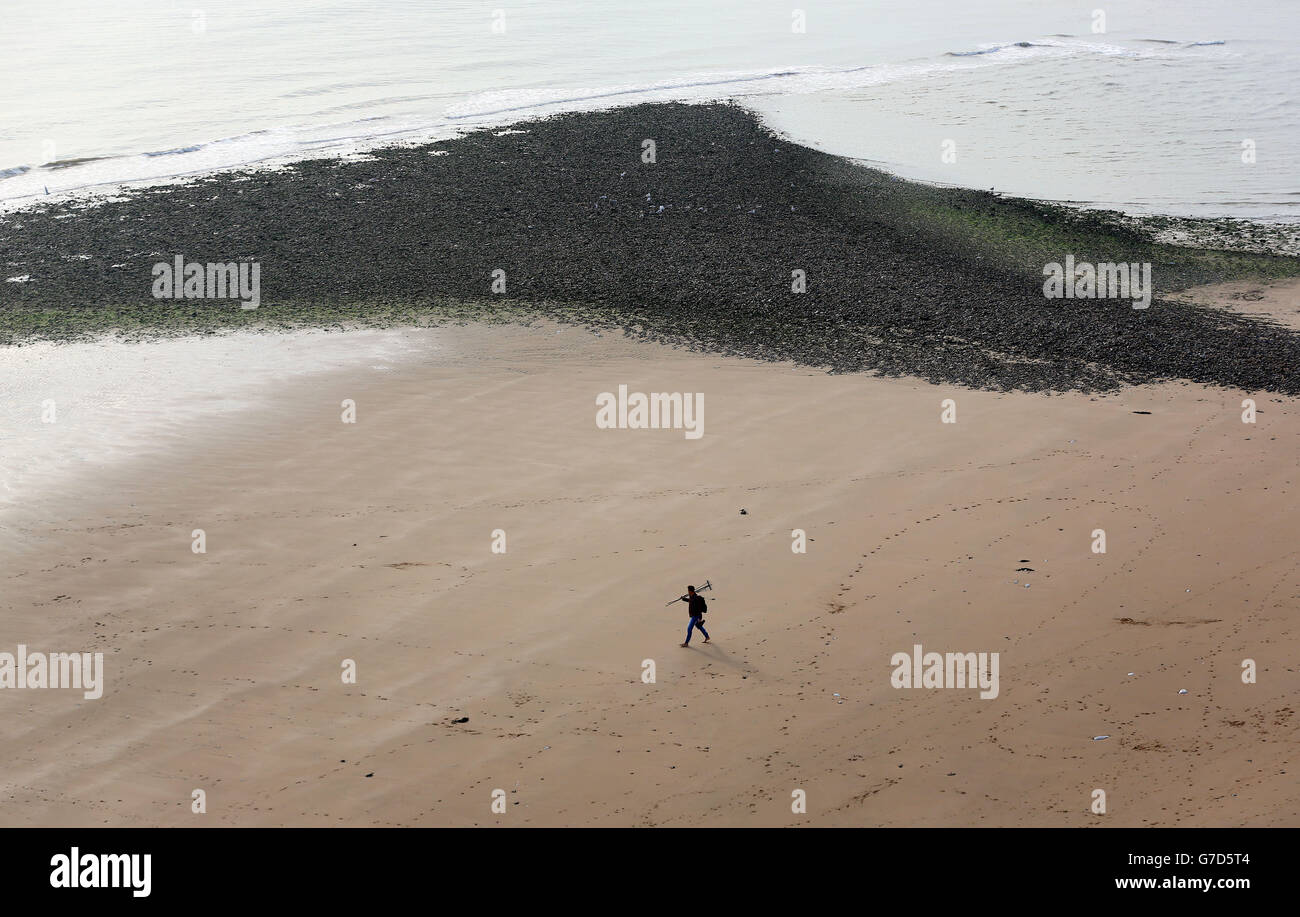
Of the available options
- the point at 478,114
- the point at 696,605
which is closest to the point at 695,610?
the point at 696,605

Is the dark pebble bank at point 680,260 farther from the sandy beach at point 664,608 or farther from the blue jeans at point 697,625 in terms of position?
the blue jeans at point 697,625

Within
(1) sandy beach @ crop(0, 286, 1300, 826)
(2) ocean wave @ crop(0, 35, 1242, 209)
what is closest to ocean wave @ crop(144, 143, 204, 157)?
(2) ocean wave @ crop(0, 35, 1242, 209)

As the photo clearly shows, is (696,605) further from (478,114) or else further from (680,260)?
(478,114)

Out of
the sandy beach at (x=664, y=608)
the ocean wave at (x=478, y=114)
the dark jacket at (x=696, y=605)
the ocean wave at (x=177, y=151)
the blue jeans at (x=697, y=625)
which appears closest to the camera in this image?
the sandy beach at (x=664, y=608)

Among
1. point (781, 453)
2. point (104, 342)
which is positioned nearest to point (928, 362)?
point (781, 453)

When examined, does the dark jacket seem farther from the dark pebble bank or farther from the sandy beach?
the dark pebble bank

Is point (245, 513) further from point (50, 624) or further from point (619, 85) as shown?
point (619, 85)

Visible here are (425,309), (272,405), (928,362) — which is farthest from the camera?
(425,309)

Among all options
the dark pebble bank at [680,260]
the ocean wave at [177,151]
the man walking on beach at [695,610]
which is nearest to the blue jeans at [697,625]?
the man walking on beach at [695,610]
